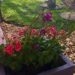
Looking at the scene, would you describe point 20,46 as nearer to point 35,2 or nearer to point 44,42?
point 44,42

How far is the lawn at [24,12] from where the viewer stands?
531cm

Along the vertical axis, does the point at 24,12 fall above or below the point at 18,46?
below

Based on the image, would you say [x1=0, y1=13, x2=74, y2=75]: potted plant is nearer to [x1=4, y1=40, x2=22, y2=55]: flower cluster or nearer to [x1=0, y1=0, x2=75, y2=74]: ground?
[x1=4, y1=40, x2=22, y2=55]: flower cluster

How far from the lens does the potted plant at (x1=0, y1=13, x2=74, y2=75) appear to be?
237cm

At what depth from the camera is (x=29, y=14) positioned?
19.0ft

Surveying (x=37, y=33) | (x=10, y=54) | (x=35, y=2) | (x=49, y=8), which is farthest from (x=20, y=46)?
→ (x=35, y=2)

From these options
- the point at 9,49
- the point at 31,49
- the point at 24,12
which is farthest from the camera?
the point at 24,12

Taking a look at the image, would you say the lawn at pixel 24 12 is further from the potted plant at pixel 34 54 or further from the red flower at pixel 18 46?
the red flower at pixel 18 46

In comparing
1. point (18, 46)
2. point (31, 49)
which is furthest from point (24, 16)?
point (18, 46)

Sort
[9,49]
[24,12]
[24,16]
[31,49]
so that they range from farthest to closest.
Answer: [24,12] → [24,16] → [31,49] → [9,49]

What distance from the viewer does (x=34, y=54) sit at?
2428mm

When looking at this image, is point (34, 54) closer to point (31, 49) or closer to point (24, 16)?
point (31, 49)

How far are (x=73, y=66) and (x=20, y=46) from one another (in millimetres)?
567

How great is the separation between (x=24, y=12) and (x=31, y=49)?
3.53 metres
